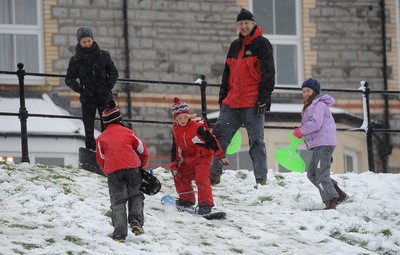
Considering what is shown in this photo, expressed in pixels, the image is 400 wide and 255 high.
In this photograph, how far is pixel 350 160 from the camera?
24.8 m

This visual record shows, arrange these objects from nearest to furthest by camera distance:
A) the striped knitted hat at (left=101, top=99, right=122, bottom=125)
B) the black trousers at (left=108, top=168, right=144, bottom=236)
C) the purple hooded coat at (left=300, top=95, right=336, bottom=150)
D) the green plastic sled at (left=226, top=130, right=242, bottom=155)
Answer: the black trousers at (left=108, top=168, right=144, bottom=236) < the striped knitted hat at (left=101, top=99, right=122, bottom=125) < the purple hooded coat at (left=300, top=95, right=336, bottom=150) < the green plastic sled at (left=226, top=130, right=242, bottom=155)

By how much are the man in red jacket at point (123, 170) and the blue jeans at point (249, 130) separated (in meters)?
2.50

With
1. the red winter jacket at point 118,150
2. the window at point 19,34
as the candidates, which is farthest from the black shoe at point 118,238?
the window at point 19,34

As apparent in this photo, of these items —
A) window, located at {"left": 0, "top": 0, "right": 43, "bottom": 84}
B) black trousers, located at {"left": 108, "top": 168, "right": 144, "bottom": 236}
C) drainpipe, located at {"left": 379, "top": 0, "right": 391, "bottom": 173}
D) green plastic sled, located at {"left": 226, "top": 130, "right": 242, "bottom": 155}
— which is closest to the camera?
black trousers, located at {"left": 108, "top": 168, "right": 144, "bottom": 236}

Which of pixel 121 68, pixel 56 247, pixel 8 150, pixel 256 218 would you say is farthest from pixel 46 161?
pixel 56 247

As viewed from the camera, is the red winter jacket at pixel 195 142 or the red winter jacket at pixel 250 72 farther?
the red winter jacket at pixel 250 72

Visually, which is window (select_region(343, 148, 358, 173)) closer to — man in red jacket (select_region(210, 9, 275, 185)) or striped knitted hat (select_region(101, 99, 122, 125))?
man in red jacket (select_region(210, 9, 275, 185))

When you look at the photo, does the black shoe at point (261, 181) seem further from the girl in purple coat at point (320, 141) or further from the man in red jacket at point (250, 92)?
the girl in purple coat at point (320, 141)

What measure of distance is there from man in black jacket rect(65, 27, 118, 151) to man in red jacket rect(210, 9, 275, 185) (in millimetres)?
1394

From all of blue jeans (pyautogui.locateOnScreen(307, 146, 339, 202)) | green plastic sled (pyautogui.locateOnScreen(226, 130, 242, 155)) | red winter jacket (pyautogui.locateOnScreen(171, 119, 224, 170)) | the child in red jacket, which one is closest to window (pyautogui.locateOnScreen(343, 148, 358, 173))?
green plastic sled (pyautogui.locateOnScreen(226, 130, 242, 155))

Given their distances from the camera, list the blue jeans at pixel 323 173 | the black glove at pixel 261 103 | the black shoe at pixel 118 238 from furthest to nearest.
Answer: the black glove at pixel 261 103 → the blue jeans at pixel 323 173 → the black shoe at pixel 118 238

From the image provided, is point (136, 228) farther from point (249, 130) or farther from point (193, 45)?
point (193, 45)

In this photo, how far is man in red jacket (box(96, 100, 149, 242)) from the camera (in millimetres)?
14125

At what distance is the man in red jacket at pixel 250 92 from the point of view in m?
16.6
